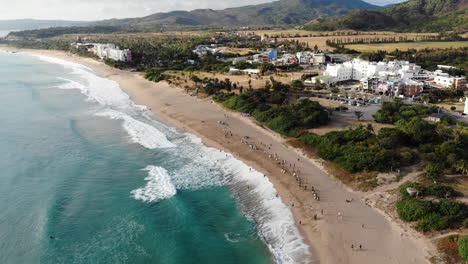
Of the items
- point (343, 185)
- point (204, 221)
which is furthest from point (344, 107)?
point (204, 221)

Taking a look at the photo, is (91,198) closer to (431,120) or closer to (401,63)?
(431,120)

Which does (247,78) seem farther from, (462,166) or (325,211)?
(325,211)

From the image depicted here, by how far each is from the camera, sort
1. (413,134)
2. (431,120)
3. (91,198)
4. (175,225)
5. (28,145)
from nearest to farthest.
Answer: (175,225)
(91,198)
(413,134)
(28,145)
(431,120)

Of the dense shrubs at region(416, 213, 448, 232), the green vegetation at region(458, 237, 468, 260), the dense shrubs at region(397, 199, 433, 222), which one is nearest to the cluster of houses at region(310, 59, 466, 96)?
the dense shrubs at region(397, 199, 433, 222)

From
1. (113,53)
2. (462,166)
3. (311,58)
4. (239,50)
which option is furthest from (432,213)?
(239,50)

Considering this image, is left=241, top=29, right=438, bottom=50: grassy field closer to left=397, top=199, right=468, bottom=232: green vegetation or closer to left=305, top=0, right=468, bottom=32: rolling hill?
left=305, top=0, right=468, bottom=32: rolling hill

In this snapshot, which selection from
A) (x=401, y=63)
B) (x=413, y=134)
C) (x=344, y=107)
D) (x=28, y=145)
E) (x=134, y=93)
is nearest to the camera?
(x=413, y=134)
